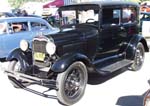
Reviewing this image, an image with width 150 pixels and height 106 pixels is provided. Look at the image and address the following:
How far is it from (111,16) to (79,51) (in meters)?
1.43

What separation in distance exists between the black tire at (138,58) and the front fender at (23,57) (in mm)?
2949

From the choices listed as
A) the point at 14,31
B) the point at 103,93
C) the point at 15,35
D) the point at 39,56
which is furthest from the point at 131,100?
the point at 14,31

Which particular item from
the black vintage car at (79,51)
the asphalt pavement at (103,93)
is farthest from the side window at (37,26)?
the asphalt pavement at (103,93)

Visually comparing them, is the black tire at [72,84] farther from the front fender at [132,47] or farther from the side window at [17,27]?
the side window at [17,27]

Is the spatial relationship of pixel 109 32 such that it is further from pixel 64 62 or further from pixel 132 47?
pixel 64 62

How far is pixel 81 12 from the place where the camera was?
22.6 ft

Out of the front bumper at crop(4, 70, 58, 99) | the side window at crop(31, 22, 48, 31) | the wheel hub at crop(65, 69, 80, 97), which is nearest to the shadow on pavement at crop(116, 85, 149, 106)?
the wheel hub at crop(65, 69, 80, 97)

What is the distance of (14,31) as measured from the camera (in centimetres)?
955

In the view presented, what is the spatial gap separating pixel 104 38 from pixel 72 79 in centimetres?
161

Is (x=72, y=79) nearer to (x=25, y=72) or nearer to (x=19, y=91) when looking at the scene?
(x=25, y=72)

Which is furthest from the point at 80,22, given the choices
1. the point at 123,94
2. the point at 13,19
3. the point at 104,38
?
the point at 13,19

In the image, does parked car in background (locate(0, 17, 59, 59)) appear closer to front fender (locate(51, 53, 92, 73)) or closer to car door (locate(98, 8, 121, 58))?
car door (locate(98, 8, 121, 58))

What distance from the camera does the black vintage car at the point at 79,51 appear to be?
5457mm

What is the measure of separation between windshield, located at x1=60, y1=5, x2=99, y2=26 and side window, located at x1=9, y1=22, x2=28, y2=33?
273 centimetres
